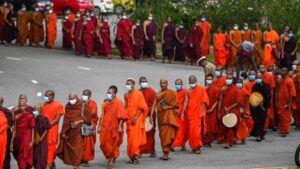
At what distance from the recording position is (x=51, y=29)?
37688 millimetres

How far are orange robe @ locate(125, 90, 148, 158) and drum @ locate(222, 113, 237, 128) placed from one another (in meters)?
2.53

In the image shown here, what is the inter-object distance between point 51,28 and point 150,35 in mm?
4773

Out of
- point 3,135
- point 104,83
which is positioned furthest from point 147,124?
point 104,83

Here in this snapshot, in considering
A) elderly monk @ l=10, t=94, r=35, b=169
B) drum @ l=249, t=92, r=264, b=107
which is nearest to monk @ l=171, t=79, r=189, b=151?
drum @ l=249, t=92, r=264, b=107

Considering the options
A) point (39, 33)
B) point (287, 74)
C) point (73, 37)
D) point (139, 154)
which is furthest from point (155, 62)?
point (139, 154)

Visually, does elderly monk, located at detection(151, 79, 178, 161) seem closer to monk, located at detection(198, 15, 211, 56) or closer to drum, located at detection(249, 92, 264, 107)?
drum, located at detection(249, 92, 264, 107)

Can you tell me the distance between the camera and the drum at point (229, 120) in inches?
842

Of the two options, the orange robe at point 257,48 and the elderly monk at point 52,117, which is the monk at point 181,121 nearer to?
the elderly monk at point 52,117

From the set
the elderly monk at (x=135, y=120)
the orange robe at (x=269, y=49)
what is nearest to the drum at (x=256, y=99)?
the elderly monk at (x=135, y=120)

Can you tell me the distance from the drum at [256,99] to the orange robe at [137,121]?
374 cm

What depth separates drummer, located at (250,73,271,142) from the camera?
2238cm

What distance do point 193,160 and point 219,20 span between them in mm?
20348

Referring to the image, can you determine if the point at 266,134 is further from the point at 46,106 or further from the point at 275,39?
the point at 275,39

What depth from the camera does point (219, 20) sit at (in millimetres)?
39625
